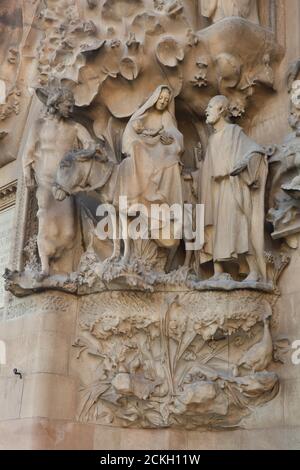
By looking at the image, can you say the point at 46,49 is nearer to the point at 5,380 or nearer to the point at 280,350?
the point at 5,380

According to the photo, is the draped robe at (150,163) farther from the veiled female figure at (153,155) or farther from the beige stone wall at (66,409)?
the beige stone wall at (66,409)

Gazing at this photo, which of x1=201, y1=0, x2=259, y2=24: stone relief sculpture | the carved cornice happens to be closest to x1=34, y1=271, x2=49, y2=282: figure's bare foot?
the carved cornice

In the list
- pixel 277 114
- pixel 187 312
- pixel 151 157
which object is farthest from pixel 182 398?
pixel 277 114

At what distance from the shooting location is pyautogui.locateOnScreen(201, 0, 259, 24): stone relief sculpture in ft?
27.1

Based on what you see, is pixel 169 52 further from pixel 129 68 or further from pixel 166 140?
pixel 166 140

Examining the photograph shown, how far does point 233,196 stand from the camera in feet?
24.9

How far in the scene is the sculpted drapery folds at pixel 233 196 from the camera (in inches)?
293

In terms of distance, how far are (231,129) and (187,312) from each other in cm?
197

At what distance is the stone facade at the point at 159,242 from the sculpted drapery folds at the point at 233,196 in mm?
16


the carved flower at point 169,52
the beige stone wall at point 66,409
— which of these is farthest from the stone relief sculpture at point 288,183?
the carved flower at point 169,52

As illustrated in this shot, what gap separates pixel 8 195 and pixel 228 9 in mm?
3493

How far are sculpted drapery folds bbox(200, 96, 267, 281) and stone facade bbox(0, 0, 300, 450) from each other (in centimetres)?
2

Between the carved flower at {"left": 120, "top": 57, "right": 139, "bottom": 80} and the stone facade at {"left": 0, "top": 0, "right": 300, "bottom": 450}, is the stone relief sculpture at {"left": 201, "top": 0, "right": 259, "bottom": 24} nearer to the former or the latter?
the stone facade at {"left": 0, "top": 0, "right": 300, "bottom": 450}

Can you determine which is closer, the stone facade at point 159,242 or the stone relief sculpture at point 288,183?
the stone facade at point 159,242
